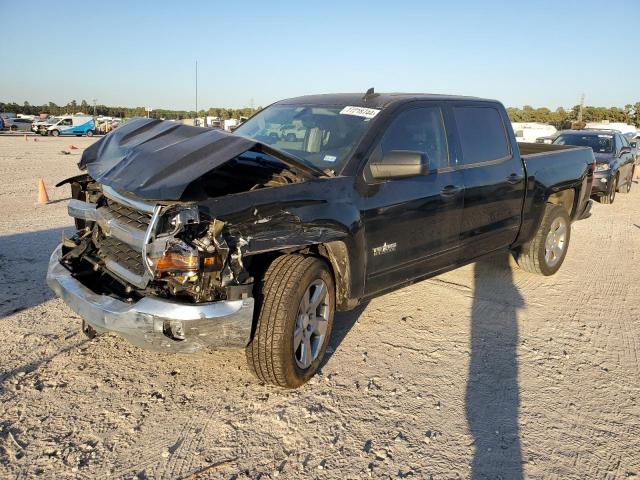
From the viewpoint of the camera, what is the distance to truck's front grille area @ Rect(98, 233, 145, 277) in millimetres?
3359

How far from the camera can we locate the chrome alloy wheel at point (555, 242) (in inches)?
246

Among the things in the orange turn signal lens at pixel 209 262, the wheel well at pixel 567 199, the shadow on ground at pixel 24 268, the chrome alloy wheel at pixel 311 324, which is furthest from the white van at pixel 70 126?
the orange turn signal lens at pixel 209 262

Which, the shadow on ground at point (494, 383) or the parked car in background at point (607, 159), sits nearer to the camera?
the shadow on ground at point (494, 383)

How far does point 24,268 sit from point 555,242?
5.95 m

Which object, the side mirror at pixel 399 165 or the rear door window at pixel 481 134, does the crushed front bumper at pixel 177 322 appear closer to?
the side mirror at pixel 399 165

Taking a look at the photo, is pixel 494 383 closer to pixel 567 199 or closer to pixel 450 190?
pixel 450 190

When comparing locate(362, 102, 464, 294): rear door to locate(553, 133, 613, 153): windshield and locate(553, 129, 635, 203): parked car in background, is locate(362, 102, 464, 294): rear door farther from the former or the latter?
locate(553, 133, 613, 153): windshield

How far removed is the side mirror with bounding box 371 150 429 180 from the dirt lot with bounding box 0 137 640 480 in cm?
136

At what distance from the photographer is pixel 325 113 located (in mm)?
4578

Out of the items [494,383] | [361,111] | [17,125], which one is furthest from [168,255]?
[17,125]

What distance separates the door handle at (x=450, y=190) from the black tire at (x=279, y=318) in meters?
1.52

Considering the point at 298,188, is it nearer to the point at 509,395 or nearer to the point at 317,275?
the point at 317,275

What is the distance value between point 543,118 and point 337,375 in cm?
6908

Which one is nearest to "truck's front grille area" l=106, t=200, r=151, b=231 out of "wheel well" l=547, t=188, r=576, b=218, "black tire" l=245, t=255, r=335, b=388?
"black tire" l=245, t=255, r=335, b=388
